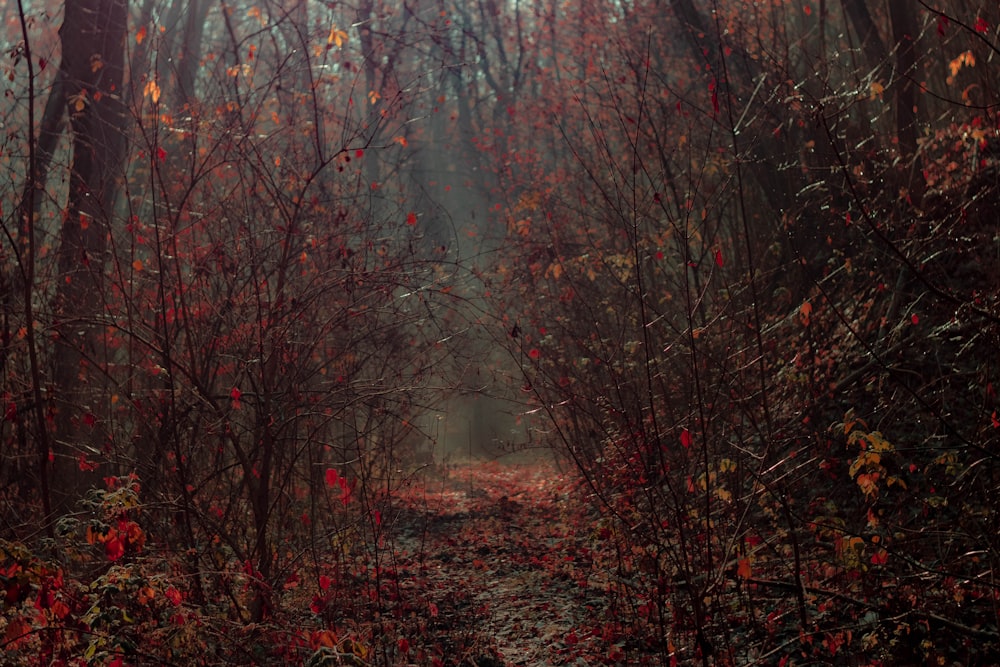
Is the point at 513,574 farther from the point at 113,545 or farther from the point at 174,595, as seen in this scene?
the point at 113,545

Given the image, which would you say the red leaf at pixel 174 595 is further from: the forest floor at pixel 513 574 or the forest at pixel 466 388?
the forest floor at pixel 513 574

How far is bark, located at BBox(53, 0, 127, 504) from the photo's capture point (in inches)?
260

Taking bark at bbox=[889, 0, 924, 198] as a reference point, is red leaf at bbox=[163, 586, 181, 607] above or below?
below

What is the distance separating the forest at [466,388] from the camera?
4.59 metres

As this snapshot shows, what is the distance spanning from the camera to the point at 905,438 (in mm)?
6352

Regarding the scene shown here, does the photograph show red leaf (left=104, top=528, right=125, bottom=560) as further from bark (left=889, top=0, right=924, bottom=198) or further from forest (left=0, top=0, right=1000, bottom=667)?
bark (left=889, top=0, right=924, bottom=198)

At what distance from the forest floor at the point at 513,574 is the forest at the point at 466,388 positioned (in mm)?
49

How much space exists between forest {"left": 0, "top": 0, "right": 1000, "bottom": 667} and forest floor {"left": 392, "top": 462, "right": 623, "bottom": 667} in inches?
1.9

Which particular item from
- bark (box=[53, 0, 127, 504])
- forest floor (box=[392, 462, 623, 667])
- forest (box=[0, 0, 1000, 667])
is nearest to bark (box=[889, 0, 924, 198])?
forest (box=[0, 0, 1000, 667])

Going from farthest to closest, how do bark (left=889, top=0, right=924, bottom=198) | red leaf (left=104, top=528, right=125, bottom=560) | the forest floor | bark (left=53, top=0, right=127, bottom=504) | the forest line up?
bark (left=889, top=0, right=924, bottom=198), bark (left=53, top=0, right=127, bottom=504), the forest floor, the forest, red leaf (left=104, top=528, right=125, bottom=560)

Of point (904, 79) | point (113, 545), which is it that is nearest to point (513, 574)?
point (113, 545)

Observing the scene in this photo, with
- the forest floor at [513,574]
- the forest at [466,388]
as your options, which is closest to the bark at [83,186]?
the forest at [466,388]

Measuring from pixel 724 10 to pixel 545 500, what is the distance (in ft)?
A: 20.8

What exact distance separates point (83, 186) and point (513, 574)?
15.7 ft
